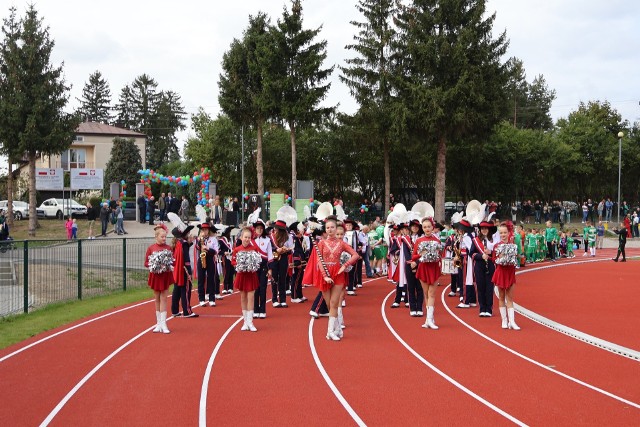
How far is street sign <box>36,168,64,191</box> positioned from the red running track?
112ft

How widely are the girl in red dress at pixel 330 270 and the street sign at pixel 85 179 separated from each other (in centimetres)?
3548

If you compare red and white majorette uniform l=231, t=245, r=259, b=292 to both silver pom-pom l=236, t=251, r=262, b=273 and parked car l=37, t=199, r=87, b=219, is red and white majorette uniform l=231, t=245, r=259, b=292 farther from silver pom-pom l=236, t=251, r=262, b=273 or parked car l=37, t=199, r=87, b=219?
parked car l=37, t=199, r=87, b=219

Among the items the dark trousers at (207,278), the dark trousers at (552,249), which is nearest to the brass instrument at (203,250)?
the dark trousers at (207,278)

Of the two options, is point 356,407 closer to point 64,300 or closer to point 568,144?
point 64,300

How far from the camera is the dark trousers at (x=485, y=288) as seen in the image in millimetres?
13797

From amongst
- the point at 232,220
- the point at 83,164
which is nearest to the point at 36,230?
the point at 232,220

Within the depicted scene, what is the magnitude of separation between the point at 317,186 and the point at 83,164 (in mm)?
32264

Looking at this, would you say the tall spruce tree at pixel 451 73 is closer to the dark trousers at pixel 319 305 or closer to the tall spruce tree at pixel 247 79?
the tall spruce tree at pixel 247 79

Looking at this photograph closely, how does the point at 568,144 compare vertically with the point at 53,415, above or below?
above

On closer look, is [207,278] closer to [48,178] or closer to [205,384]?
[205,384]

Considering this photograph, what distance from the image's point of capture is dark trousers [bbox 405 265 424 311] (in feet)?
45.0

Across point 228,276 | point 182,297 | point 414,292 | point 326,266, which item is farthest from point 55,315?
point 414,292

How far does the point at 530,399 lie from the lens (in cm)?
765

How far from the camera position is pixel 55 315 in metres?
14.2
